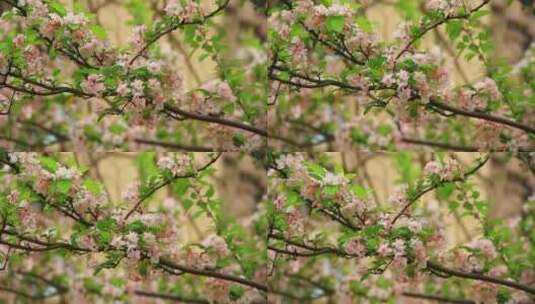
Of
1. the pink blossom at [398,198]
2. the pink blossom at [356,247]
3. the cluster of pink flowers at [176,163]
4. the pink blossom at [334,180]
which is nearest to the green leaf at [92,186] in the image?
the cluster of pink flowers at [176,163]

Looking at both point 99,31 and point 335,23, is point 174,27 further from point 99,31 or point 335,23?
point 335,23

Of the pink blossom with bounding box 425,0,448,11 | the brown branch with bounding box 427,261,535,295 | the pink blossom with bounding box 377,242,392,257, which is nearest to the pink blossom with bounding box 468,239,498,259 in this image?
the brown branch with bounding box 427,261,535,295

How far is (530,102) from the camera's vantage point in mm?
3090

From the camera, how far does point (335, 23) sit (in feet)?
9.73

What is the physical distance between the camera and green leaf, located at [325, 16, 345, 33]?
2959 millimetres

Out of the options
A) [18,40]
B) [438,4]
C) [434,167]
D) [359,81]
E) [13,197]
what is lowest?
[13,197]

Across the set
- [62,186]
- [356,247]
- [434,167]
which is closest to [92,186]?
[62,186]

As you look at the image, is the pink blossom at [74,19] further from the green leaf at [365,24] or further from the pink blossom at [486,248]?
the pink blossom at [486,248]

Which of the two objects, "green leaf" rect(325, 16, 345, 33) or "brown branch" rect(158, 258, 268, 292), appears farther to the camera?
"brown branch" rect(158, 258, 268, 292)

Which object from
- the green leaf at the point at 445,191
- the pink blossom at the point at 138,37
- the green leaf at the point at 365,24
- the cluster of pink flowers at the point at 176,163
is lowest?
the green leaf at the point at 445,191

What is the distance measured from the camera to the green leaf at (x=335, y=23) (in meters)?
2.96

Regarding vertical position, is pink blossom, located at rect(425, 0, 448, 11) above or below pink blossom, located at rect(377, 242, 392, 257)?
above

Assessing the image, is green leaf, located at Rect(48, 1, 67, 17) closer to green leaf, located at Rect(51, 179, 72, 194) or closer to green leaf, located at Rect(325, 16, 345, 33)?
green leaf, located at Rect(51, 179, 72, 194)

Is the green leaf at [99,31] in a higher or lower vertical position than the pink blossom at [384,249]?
higher
